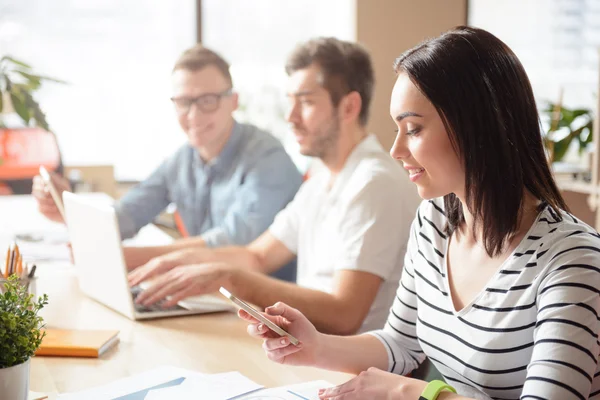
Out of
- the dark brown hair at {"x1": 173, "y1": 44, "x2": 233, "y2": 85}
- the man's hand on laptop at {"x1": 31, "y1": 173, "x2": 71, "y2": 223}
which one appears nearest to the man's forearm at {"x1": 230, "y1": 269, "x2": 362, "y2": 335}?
the man's hand on laptop at {"x1": 31, "y1": 173, "x2": 71, "y2": 223}

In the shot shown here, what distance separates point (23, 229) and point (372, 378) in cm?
206

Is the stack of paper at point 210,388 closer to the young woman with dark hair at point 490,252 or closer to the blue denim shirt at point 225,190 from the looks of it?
the young woman with dark hair at point 490,252

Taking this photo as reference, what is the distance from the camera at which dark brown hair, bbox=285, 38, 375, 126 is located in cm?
217

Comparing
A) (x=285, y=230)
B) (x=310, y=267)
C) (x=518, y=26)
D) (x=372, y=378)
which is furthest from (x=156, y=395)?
(x=518, y=26)

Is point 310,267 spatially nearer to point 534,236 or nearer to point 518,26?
point 534,236

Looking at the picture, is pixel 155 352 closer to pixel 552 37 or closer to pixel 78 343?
pixel 78 343

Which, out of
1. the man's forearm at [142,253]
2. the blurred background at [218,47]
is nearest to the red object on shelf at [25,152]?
the blurred background at [218,47]

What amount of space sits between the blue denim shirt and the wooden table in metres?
0.90

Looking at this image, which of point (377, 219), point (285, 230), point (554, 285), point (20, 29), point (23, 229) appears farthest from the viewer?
point (20, 29)

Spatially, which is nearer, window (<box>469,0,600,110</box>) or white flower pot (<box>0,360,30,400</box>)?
white flower pot (<box>0,360,30,400</box>)

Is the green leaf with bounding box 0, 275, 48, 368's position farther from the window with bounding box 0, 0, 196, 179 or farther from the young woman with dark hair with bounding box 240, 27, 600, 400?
the window with bounding box 0, 0, 196, 179

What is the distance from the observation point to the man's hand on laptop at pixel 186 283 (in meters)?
1.68

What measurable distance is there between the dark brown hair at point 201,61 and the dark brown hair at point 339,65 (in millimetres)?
717

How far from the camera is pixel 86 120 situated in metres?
Answer: 4.98
